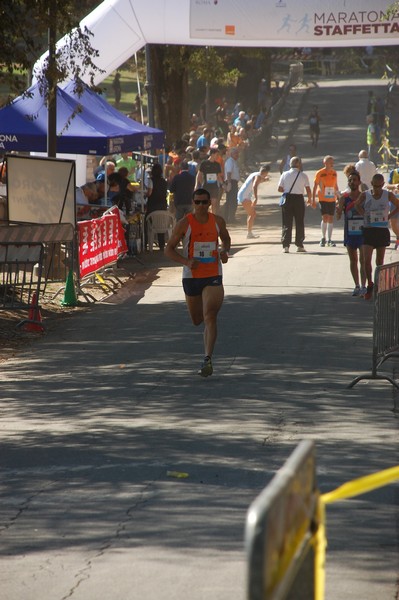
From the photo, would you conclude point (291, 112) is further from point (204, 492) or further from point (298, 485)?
point (298, 485)

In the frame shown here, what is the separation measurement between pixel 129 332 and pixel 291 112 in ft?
147

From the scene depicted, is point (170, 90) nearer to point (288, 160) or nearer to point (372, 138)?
point (288, 160)

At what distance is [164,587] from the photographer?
5.68 metres

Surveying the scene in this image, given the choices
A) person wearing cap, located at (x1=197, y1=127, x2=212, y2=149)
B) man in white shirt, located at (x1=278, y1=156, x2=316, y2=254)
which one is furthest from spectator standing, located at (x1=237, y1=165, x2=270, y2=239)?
person wearing cap, located at (x1=197, y1=127, x2=212, y2=149)

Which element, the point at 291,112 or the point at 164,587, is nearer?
the point at 164,587

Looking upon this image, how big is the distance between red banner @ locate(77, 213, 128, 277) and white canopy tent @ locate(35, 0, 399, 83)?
14.0ft

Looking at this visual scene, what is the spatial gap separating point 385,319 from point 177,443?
3.41m

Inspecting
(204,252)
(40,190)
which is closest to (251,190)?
(40,190)

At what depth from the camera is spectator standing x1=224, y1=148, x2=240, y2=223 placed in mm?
28000

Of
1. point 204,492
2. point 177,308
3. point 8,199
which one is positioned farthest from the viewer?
point 8,199

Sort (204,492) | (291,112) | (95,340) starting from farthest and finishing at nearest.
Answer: (291,112)
(95,340)
(204,492)

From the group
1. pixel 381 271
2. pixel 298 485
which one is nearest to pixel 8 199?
pixel 381 271

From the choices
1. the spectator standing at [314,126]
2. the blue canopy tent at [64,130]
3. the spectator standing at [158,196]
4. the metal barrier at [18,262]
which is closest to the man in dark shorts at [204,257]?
the metal barrier at [18,262]

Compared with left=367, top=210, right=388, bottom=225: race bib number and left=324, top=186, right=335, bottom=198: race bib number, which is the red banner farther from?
left=324, top=186, right=335, bottom=198: race bib number
